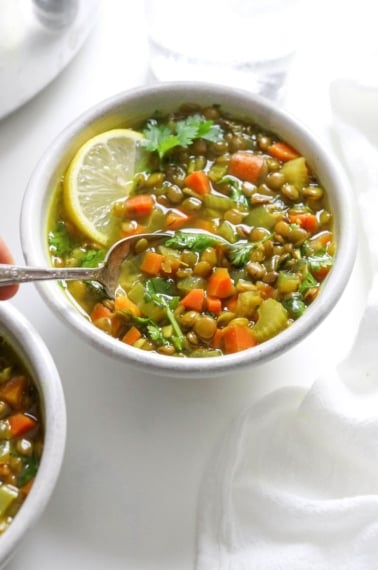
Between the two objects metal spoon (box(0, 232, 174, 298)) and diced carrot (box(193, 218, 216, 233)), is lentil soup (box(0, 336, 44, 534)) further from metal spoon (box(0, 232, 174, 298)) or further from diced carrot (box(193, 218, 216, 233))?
diced carrot (box(193, 218, 216, 233))

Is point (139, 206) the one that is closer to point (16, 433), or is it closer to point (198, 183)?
point (198, 183)

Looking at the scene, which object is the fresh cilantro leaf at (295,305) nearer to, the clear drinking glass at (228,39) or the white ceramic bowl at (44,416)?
the white ceramic bowl at (44,416)

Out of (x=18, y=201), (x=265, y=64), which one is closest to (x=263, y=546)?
(x=18, y=201)

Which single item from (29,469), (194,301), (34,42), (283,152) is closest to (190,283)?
(194,301)

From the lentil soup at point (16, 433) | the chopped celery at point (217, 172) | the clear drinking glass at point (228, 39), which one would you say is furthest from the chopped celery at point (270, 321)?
the clear drinking glass at point (228, 39)

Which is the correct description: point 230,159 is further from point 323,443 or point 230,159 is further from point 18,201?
point 323,443

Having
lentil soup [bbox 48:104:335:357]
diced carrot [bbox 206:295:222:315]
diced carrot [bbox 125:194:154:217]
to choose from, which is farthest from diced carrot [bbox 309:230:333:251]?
diced carrot [bbox 125:194:154:217]
